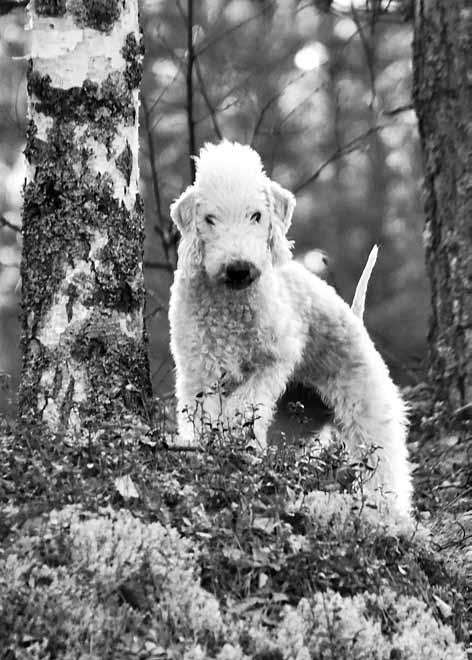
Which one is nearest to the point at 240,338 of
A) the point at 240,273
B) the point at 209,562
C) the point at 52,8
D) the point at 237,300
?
the point at 237,300

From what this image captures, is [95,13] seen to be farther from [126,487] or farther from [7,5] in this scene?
[7,5]

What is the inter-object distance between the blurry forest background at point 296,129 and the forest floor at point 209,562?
276 inches

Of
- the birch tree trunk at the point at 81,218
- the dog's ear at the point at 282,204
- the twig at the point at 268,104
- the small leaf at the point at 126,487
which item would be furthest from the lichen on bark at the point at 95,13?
the twig at the point at 268,104

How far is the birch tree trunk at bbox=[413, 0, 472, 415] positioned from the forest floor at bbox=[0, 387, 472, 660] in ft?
11.8

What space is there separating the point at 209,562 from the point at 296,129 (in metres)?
10.8

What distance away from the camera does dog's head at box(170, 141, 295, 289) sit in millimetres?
6281

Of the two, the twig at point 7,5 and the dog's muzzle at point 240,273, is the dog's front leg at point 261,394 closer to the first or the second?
the dog's muzzle at point 240,273

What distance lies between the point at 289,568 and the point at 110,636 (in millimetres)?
893

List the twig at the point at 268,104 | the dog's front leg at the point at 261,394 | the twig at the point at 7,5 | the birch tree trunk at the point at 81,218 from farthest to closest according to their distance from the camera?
the twig at the point at 268,104 → the twig at the point at 7,5 → the dog's front leg at the point at 261,394 → the birch tree trunk at the point at 81,218

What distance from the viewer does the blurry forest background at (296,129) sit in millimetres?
13031

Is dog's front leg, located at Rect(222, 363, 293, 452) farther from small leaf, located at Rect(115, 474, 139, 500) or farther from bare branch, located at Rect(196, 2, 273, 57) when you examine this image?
bare branch, located at Rect(196, 2, 273, 57)

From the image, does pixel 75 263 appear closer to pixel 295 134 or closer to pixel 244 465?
pixel 244 465

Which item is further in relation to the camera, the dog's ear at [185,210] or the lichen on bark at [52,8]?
the dog's ear at [185,210]

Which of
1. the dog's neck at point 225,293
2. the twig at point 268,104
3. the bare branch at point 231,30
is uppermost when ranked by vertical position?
the bare branch at point 231,30
